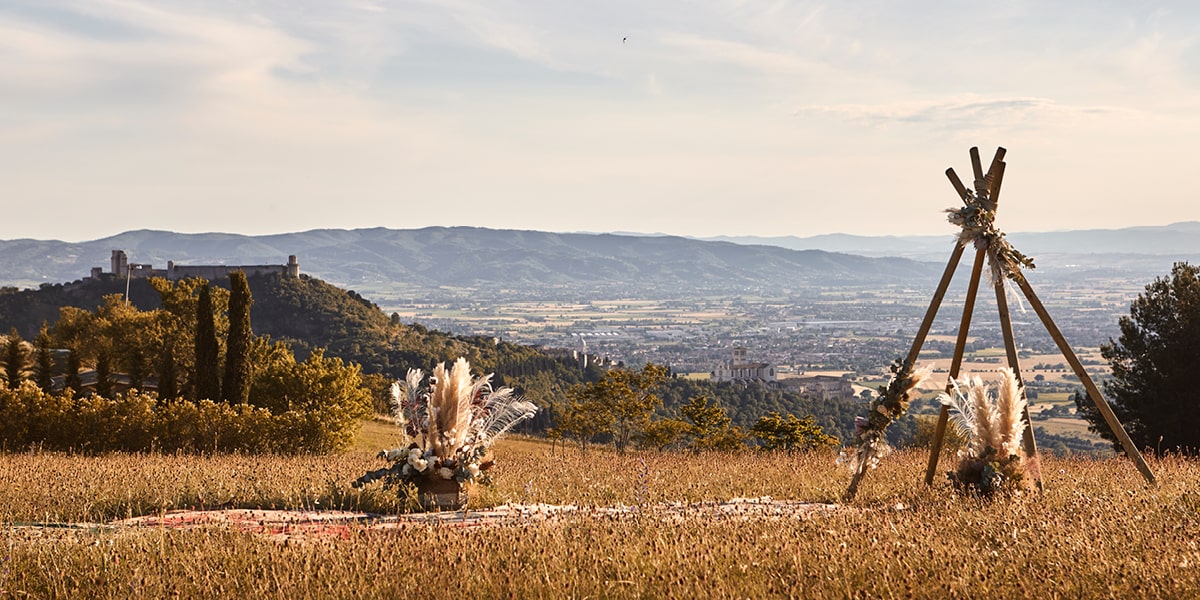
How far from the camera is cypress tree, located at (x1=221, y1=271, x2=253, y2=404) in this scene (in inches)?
947

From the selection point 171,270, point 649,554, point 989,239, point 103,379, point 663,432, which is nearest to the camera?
point 649,554

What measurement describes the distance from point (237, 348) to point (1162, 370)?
74.5 ft

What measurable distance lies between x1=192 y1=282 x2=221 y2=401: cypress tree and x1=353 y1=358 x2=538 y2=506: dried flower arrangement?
15.9 m

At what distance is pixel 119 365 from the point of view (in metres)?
37.3

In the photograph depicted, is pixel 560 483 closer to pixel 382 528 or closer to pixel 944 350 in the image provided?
pixel 382 528

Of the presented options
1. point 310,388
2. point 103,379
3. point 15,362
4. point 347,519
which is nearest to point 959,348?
point 347,519

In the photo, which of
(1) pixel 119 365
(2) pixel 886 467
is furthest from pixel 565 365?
(2) pixel 886 467

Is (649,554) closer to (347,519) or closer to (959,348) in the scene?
(347,519)

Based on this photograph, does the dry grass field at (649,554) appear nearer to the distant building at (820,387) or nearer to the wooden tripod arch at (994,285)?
the wooden tripod arch at (994,285)

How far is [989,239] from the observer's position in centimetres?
1000

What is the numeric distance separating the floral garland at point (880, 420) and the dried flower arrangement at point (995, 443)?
0.75 metres

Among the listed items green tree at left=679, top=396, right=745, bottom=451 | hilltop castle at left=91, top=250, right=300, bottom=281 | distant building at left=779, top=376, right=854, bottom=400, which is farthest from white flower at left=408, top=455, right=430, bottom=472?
hilltop castle at left=91, top=250, right=300, bottom=281

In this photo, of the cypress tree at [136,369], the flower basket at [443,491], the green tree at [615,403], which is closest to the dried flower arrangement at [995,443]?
the flower basket at [443,491]

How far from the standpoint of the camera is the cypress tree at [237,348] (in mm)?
24062
